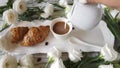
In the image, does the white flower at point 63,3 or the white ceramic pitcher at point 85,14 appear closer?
the white ceramic pitcher at point 85,14

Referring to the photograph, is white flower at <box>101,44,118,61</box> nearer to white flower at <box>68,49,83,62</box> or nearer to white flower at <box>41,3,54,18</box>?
white flower at <box>68,49,83,62</box>

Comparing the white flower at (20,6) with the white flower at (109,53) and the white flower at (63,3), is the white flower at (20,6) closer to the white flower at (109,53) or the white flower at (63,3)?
the white flower at (63,3)

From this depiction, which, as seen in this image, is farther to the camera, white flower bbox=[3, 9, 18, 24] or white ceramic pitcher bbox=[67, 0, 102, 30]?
white flower bbox=[3, 9, 18, 24]

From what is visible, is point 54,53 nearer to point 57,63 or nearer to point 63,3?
point 57,63

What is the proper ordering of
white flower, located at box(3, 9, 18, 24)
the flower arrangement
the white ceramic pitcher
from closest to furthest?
the white ceramic pitcher → the flower arrangement → white flower, located at box(3, 9, 18, 24)

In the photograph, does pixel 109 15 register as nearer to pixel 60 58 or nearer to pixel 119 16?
pixel 119 16

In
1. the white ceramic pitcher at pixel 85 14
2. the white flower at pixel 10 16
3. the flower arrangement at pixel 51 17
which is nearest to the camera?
the white ceramic pitcher at pixel 85 14

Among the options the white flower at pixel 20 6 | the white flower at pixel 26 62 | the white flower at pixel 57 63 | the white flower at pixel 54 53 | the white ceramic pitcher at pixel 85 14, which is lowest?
the white flower at pixel 26 62

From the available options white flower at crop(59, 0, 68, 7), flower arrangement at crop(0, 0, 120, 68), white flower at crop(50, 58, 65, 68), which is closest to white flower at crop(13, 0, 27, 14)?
flower arrangement at crop(0, 0, 120, 68)

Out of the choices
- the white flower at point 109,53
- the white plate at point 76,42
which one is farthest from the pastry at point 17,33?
the white flower at point 109,53
